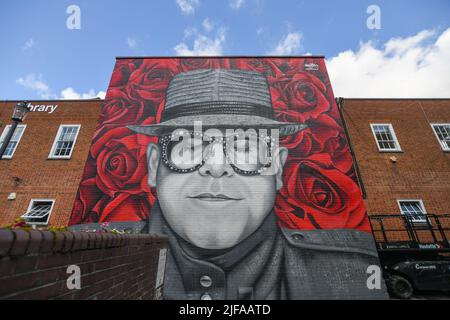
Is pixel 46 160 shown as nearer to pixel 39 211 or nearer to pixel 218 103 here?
pixel 39 211

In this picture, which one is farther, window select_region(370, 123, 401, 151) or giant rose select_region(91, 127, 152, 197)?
window select_region(370, 123, 401, 151)

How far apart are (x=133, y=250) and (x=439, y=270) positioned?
968 cm

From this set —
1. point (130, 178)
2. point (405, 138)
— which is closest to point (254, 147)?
point (130, 178)

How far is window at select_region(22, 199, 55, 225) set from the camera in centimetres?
916

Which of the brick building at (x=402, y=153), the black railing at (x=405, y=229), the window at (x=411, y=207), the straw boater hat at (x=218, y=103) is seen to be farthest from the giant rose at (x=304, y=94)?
the window at (x=411, y=207)

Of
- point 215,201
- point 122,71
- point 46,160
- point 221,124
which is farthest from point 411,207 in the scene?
point 46,160

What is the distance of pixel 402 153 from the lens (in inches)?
420

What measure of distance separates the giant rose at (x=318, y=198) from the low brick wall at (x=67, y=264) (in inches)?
228

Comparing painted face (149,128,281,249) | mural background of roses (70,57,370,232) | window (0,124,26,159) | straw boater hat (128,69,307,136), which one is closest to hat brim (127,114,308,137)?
straw boater hat (128,69,307,136)

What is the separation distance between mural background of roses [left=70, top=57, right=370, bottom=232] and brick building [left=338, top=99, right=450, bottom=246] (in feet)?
8.32

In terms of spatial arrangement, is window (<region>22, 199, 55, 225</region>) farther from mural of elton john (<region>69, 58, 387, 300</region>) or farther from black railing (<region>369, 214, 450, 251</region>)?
black railing (<region>369, 214, 450, 251</region>)

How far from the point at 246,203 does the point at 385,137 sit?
8835 millimetres

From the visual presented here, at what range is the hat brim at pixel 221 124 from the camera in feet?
29.3
